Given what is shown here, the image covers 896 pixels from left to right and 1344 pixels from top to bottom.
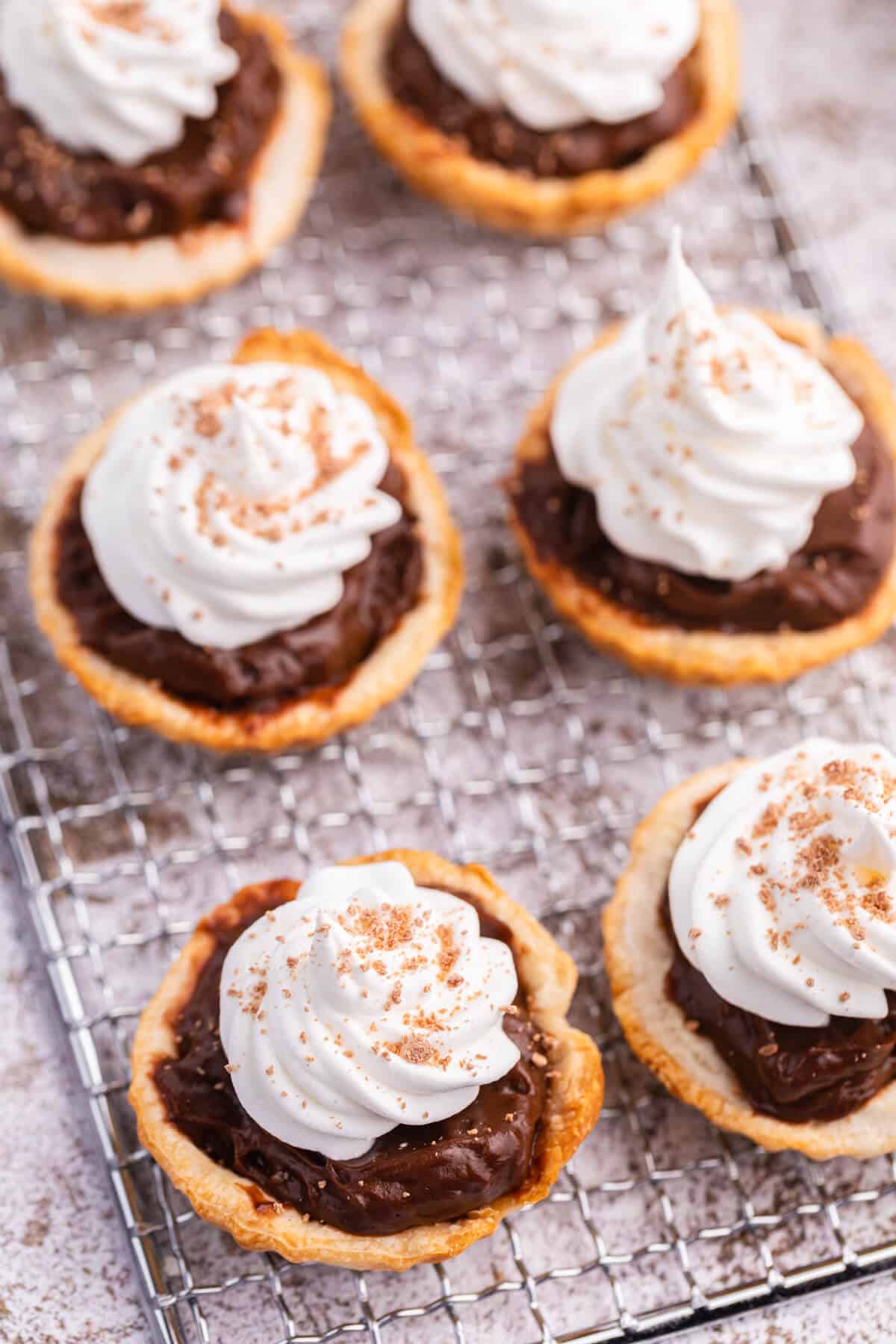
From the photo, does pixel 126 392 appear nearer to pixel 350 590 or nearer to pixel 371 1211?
pixel 350 590

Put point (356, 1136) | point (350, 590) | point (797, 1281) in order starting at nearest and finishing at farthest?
point (356, 1136) → point (797, 1281) → point (350, 590)

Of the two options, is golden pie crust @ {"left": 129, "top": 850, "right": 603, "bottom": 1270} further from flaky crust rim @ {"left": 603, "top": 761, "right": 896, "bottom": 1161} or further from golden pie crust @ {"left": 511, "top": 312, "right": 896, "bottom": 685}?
golden pie crust @ {"left": 511, "top": 312, "right": 896, "bottom": 685}

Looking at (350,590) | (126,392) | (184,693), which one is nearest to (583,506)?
(350,590)

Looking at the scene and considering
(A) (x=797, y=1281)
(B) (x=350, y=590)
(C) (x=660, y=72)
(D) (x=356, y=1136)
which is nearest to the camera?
(D) (x=356, y=1136)

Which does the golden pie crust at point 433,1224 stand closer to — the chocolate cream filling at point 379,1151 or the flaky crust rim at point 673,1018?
the chocolate cream filling at point 379,1151

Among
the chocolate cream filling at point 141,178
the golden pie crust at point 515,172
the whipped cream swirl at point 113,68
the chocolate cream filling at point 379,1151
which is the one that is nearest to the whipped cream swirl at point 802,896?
the chocolate cream filling at point 379,1151
